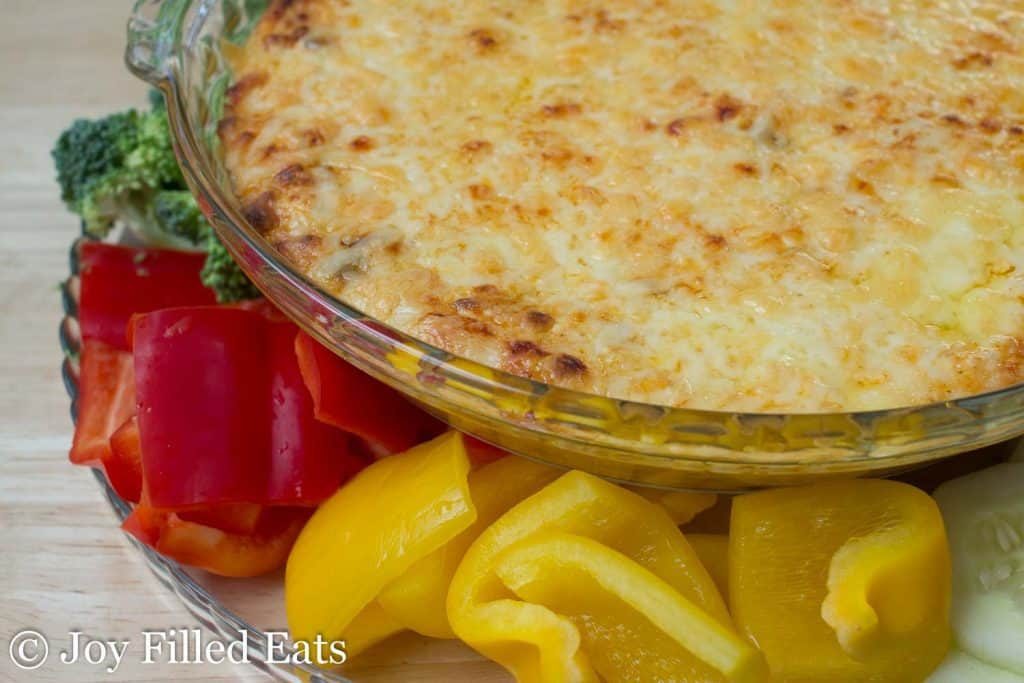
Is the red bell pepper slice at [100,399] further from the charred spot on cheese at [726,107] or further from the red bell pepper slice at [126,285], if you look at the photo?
the charred spot on cheese at [726,107]

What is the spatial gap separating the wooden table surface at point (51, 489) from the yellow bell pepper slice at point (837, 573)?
441mm

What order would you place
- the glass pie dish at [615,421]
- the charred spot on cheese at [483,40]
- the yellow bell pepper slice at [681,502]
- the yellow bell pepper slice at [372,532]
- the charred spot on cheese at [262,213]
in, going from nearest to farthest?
the glass pie dish at [615,421] → the yellow bell pepper slice at [372,532] → the yellow bell pepper slice at [681,502] → the charred spot on cheese at [262,213] → the charred spot on cheese at [483,40]

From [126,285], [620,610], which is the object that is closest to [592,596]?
[620,610]

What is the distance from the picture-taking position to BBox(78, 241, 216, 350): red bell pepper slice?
7.46ft

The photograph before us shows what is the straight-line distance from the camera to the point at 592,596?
164 cm

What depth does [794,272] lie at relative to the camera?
179 centimetres

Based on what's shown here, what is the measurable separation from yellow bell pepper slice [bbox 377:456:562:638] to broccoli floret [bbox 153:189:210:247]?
0.96 m

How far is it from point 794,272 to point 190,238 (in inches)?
52.6

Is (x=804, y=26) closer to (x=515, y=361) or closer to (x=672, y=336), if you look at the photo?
(x=672, y=336)

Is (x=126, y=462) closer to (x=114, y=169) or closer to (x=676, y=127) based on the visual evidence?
(x=114, y=169)

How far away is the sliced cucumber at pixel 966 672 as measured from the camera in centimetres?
166

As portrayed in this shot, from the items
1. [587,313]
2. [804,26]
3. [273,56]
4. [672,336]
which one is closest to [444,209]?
[587,313]

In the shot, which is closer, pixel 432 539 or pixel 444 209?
pixel 432 539

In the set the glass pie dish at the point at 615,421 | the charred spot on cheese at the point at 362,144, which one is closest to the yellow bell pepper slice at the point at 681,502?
the glass pie dish at the point at 615,421
